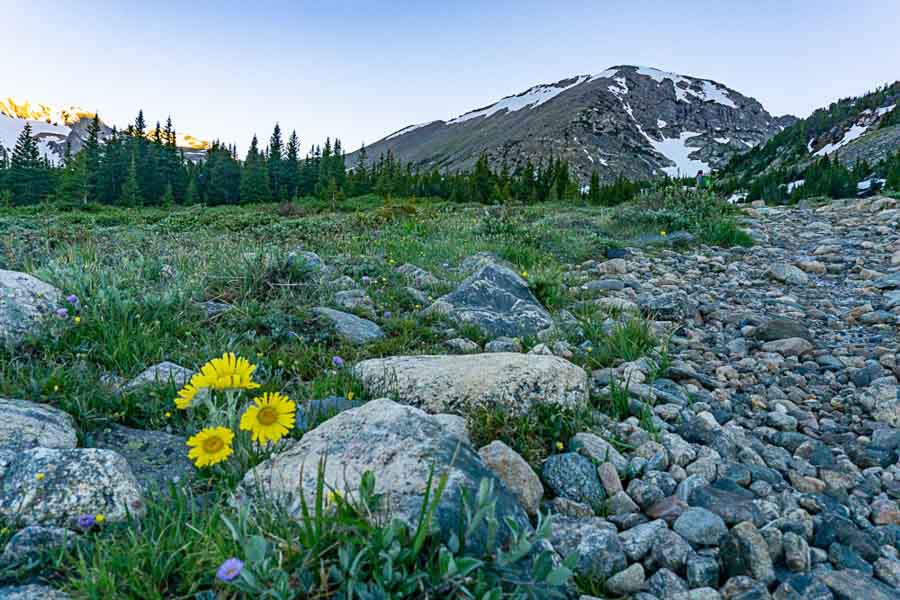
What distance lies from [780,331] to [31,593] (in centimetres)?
424

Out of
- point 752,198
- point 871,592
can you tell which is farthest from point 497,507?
point 752,198

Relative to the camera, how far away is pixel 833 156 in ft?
90.1

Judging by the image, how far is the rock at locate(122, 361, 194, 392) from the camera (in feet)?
7.68

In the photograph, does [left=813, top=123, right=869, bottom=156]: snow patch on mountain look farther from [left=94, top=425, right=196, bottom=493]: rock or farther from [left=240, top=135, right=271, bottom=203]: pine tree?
[left=94, top=425, right=196, bottom=493]: rock

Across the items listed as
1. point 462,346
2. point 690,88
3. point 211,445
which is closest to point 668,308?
point 462,346

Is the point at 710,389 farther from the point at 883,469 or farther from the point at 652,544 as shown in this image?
the point at 652,544

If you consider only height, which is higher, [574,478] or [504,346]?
[504,346]

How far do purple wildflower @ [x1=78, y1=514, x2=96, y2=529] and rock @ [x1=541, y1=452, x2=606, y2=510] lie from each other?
4.87 ft

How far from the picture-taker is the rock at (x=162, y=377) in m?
2.34

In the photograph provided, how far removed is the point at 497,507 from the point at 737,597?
2.33ft

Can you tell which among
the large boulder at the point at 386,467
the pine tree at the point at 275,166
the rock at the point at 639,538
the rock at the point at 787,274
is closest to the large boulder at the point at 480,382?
the large boulder at the point at 386,467

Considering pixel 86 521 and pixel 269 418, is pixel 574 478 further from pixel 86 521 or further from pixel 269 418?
pixel 86 521

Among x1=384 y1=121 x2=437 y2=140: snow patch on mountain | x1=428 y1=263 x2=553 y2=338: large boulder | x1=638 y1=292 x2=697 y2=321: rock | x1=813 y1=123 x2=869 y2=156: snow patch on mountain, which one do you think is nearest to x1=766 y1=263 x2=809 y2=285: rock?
x1=638 y1=292 x2=697 y2=321: rock

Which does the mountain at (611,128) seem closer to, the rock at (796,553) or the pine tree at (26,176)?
the pine tree at (26,176)
